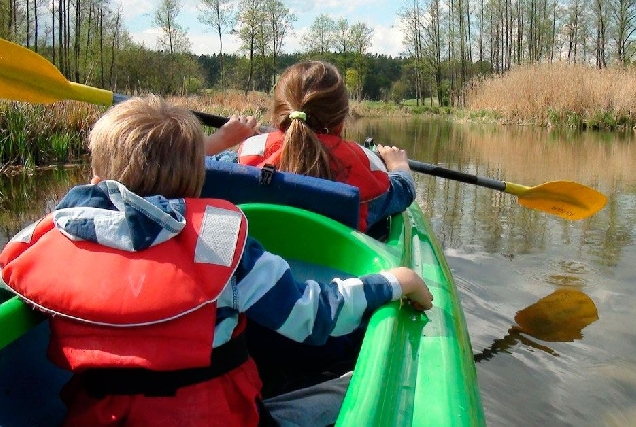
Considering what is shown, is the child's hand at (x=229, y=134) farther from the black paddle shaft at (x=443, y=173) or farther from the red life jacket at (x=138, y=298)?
the red life jacket at (x=138, y=298)

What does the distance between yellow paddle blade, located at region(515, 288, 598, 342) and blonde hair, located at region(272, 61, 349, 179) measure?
1.35 metres

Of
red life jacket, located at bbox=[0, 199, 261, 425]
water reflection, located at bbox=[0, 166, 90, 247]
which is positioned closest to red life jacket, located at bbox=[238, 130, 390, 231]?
red life jacket, located at bbox=[0, 199, 261, 425]

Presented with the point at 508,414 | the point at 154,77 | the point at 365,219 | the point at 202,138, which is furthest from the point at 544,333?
the point at 154,77

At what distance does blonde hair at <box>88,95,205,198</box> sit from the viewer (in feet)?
3.51

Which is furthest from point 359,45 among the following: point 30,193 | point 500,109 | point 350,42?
point 30,193

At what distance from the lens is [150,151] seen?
1.07 metres

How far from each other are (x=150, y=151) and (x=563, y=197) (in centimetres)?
326

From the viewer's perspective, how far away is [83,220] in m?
0.97

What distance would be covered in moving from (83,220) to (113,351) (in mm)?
199

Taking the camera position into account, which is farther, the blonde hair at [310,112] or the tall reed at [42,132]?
the tall reed at [42,132]

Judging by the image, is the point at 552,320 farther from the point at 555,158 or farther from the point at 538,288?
the point at 555,158

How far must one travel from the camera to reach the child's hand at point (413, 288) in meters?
1.37

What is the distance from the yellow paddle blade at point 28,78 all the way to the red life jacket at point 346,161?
36.6 inches

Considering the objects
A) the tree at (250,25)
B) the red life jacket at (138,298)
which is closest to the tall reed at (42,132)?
the red life jacket at (138,298)
